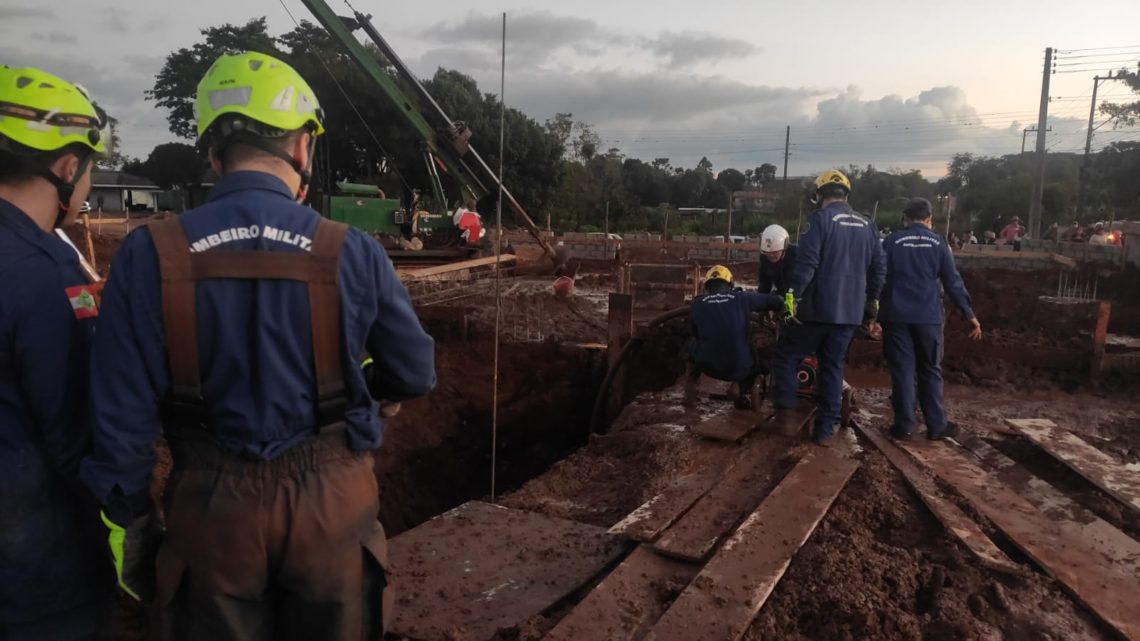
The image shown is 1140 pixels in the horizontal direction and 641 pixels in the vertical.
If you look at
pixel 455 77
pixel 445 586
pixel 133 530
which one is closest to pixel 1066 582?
pixel 445 586

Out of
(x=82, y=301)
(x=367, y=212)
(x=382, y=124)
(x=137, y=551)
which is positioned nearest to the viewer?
(x=137, y=551)

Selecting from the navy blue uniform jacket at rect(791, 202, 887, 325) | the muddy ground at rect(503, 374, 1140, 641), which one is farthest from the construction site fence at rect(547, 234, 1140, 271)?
the muddy ground at rect(503, 374, 1140, 641)

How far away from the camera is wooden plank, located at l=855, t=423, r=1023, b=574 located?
351 centimetres

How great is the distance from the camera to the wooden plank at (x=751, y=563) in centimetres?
282

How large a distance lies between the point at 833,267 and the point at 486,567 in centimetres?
340

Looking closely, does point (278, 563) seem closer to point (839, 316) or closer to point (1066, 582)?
point (1066, 582)

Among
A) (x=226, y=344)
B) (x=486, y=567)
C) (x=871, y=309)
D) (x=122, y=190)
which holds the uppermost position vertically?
A: (x=122, y=190)

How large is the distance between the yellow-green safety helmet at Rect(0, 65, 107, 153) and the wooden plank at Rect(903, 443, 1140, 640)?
4.14 m

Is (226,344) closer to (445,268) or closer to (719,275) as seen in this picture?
(719,275)

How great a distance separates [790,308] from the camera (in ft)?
17.5

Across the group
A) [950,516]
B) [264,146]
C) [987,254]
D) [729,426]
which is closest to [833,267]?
[729,426]

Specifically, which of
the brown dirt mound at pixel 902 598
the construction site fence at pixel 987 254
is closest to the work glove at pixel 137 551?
the brown dirt mound at pixel 902 598

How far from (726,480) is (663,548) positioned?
1.18 metres

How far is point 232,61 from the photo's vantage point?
1907 millimetres
